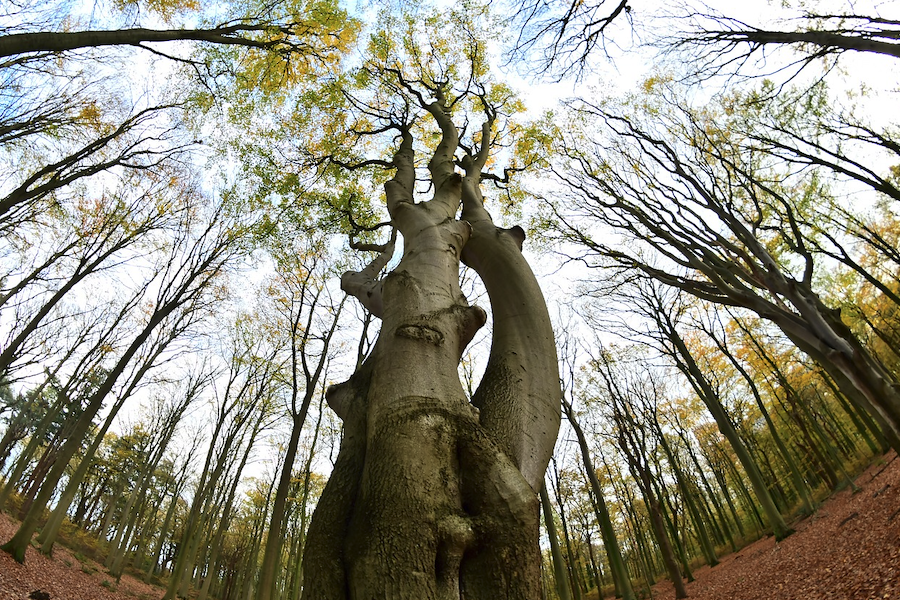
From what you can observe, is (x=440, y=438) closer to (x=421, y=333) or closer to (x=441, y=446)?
(x=441, y=446)

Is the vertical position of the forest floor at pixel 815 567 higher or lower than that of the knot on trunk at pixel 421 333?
lower

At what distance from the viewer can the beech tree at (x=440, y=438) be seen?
49.2 inches

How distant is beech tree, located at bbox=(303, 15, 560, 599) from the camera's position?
1250 mm

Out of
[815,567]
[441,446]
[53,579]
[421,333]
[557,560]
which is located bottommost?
[815,567]

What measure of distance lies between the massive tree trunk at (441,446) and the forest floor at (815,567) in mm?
4164

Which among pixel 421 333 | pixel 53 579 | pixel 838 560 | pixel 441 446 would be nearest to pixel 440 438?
pixel 441 446

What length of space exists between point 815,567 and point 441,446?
7347mm

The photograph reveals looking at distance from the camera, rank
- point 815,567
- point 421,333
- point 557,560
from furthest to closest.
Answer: point 557,560
point 815,567
point 421,333

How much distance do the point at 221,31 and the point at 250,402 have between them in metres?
11.7

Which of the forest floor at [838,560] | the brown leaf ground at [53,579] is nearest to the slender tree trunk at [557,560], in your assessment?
the forest floor at [838,560]

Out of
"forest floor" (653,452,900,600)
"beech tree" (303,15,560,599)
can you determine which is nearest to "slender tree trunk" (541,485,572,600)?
"forest floor" (653,452,900,600)

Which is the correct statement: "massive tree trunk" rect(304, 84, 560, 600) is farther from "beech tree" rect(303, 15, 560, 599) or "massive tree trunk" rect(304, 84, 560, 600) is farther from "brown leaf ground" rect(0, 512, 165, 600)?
"brown leaf ground" rect(0, 512, 165, 600)

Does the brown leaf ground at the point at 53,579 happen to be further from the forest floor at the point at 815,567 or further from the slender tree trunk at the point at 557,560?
the slender tree trunk at the point at 557,560

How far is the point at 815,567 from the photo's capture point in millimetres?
5699
